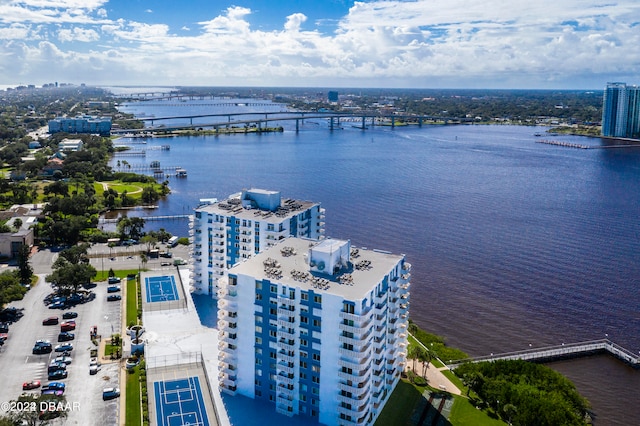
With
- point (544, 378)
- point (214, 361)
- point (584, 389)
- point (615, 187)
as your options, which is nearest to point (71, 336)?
point (214, 361)

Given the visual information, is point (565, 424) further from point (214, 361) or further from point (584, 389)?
point (214, 361)

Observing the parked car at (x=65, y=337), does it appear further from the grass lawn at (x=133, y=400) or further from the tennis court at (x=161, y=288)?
the tennis court at (x=161, y=288)

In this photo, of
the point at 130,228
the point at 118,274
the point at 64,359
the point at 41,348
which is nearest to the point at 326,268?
the point at 64,359

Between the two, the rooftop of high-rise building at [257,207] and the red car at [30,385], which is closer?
the red car at [30,385]

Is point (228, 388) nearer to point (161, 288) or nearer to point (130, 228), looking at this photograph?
point (161, 288)

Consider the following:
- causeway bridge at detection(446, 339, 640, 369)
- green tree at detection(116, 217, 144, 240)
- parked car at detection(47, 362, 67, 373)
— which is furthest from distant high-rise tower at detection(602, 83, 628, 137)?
parked car at detection(47, 362, 67, 373)

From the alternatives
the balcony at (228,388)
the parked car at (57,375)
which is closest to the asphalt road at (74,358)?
the parked car at (57,375)
